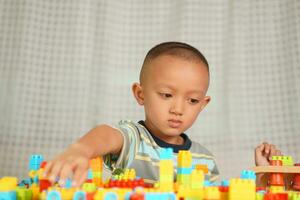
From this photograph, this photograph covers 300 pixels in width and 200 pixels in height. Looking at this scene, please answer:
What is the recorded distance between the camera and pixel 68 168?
1.74 feet

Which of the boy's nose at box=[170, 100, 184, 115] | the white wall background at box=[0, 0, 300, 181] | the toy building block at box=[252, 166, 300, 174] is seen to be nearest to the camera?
the toy building block at box=[252, 166, 300, 174]

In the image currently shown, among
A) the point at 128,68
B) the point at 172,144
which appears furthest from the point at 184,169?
the point at 128,68

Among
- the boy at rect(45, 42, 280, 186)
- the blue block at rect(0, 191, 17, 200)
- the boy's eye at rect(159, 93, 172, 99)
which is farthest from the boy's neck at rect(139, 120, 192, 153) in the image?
the blue block at rect(0, 191, 17, 200)

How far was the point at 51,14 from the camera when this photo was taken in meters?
1.66

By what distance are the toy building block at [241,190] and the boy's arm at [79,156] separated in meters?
0.17

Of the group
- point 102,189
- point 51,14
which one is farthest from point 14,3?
point 102,189

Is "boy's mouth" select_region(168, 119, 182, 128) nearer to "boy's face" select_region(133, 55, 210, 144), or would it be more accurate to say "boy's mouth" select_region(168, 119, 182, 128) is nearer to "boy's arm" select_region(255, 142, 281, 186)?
"boy's face" select_region(133, 55, 210, 144)

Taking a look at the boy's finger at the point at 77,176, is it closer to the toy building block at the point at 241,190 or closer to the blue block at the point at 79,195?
the blue block at the point at 79,195

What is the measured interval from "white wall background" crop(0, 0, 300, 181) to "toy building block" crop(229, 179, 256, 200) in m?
1.06

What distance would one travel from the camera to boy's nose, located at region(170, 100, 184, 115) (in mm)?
925

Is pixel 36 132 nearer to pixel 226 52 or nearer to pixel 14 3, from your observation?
pixel 14 3

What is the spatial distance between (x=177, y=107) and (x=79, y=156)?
15.0 inches

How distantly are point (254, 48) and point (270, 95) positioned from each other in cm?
17

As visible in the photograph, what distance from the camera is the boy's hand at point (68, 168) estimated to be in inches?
20.7
